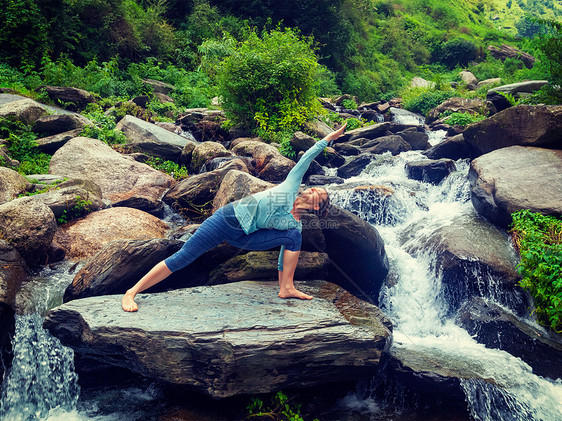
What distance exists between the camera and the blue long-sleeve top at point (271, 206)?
13.9 ft

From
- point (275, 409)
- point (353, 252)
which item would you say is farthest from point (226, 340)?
point (353, 252)

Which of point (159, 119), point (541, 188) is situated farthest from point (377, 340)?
point (159, 119)

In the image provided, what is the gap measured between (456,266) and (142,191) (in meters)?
6.99

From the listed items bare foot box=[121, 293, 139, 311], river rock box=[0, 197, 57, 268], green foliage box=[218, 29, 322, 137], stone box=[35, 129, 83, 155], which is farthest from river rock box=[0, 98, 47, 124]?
bare foot box=[121, 293, 139, 311]

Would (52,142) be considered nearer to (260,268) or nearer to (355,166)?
(260,268)

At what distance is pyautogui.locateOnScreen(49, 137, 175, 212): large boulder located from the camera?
898cm

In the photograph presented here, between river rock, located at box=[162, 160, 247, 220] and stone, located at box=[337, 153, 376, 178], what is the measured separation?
459cm

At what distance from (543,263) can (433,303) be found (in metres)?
1.84

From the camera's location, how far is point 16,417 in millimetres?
4305

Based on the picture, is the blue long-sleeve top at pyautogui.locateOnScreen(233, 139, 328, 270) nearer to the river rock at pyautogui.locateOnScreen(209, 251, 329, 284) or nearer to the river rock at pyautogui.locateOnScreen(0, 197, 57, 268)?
the river rock at pyautogui.locateOnScreen(209, 251, 329, 284)

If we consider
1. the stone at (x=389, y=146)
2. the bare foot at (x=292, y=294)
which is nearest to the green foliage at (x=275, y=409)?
the bare foot at (x=292, y=294)

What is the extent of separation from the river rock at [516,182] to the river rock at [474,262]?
0.48 meters

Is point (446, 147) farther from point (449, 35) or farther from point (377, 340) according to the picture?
point (449, 35)

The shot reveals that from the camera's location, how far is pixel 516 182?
7.25 meters
